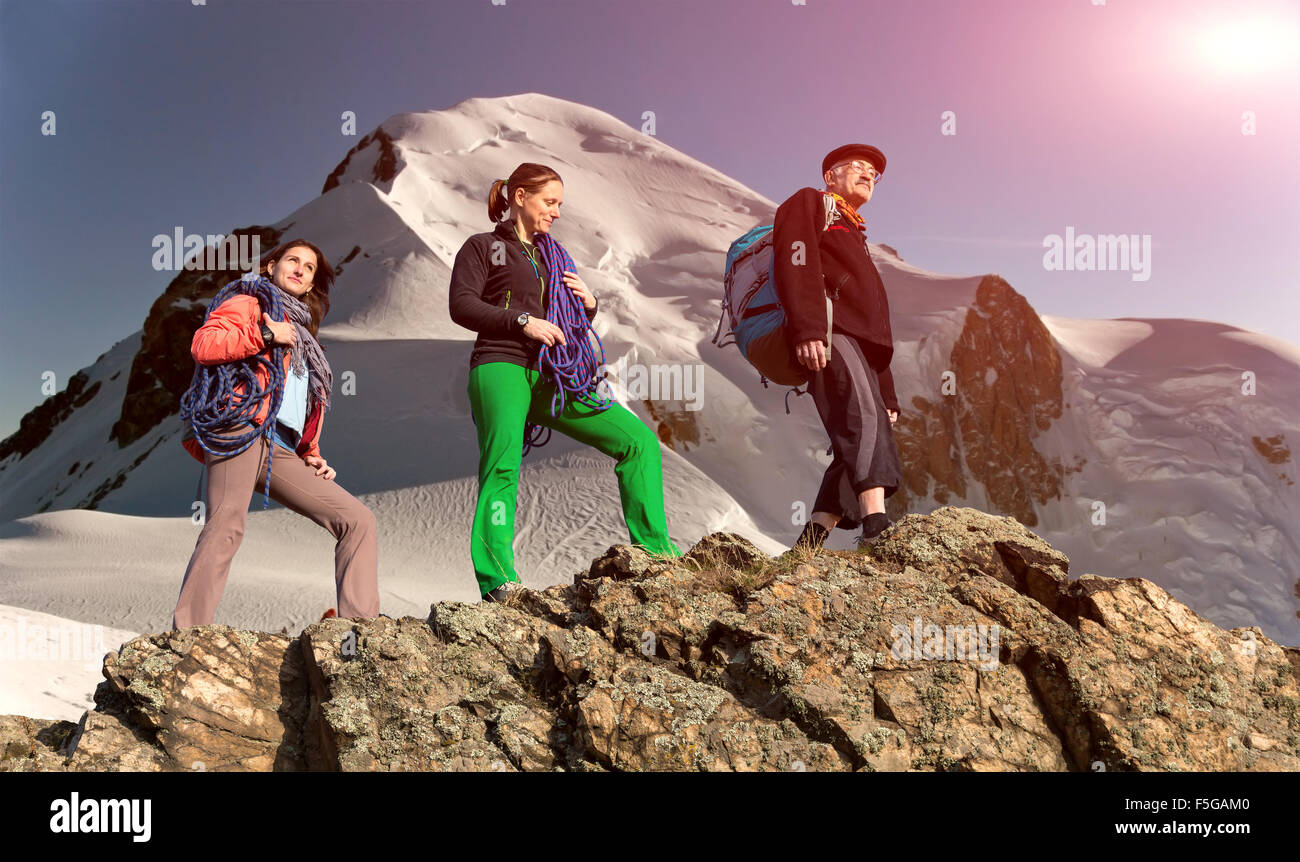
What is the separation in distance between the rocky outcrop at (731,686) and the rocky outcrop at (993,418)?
63.1 feet

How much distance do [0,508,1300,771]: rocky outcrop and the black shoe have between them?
42 cm

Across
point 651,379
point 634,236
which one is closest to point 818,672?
point 651,379

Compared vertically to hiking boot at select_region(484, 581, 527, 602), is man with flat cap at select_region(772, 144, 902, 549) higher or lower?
higher

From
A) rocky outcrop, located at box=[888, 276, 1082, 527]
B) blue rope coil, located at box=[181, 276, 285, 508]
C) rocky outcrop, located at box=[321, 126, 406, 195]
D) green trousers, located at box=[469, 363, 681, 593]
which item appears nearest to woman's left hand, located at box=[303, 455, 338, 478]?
blue rope coil, located at box=[181, 276, 285, 508]

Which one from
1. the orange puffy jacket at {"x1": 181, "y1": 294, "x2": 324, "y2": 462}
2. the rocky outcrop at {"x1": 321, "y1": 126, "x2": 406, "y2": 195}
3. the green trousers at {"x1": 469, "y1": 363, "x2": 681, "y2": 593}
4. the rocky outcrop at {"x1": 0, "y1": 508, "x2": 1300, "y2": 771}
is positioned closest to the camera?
the rocky outcrop at {"x1": 0, "y1": 508, "x2": 1300, "y2": 771}

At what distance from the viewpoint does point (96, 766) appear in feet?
10.3

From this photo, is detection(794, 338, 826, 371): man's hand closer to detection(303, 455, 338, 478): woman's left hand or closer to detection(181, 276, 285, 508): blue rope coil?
detection(303, 455, 338, 478): woman's left hand

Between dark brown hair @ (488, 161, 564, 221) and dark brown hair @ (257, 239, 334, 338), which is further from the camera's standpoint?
dark brown hair @ (488, 161, 564, 221)

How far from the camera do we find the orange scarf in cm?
521

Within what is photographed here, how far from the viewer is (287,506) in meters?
4.50

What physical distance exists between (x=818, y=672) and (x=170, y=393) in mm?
25918

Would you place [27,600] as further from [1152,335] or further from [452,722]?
[1152,335]

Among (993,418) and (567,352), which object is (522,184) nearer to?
(567,352)

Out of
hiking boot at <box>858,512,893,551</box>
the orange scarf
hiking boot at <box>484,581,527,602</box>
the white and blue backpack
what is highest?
the orange scarf
